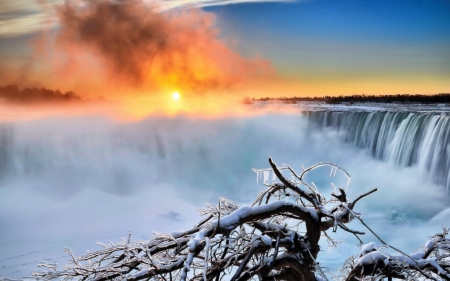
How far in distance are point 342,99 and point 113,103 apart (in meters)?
6.12

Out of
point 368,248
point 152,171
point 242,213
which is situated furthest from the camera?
point 152,171

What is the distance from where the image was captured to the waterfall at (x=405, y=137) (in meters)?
8.07

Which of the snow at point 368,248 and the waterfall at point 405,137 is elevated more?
the snow at point 368,248

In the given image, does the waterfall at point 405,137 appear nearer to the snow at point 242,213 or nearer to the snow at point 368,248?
the snow at point 368,248

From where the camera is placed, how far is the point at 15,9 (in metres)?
Result: 9.95

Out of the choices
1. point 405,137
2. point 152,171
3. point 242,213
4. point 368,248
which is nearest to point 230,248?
point 242,213

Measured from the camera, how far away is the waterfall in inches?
318

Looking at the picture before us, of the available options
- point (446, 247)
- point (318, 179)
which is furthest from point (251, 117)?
point (446, 247)

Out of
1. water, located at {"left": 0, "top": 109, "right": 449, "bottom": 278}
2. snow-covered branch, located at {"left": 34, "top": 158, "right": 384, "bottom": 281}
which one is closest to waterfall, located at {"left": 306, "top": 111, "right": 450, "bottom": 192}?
water, located at {"left": 0, "top": 109, "right": 449, "bottom": 278}

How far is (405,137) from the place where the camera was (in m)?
8.81

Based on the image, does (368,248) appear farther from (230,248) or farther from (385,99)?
(385,99)

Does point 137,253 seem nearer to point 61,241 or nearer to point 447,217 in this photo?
point 447,217

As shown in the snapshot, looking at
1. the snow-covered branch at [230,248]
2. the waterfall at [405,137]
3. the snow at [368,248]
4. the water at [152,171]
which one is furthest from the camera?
the water at [152,171]

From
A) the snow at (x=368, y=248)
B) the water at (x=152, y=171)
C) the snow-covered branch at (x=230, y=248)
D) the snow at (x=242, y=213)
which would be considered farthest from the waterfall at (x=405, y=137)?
the snow at (x=242, y=213)
